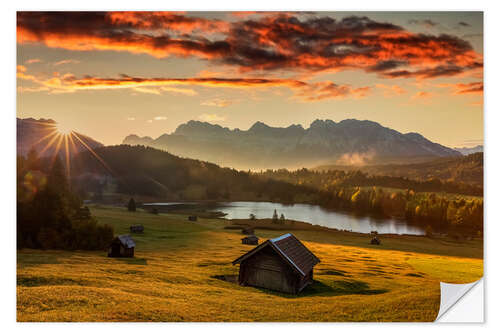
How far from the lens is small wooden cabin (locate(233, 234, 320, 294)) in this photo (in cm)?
1512

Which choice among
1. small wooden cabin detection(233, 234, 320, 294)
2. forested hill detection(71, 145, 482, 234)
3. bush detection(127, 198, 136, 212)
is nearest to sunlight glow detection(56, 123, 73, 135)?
forested hill detection(71, 145, 482, 234)

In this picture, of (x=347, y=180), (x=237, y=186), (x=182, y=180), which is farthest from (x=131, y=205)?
(x=347, y=180)

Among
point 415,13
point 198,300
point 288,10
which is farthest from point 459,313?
point 288,10

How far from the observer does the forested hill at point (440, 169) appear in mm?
15703

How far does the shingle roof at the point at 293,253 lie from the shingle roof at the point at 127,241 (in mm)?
6352

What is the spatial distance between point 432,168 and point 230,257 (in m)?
11.9

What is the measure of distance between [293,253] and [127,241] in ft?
30.1

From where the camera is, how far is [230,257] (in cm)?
1922

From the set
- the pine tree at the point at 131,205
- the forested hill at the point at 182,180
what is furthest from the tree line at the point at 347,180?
the pine tree at the point at 131,205

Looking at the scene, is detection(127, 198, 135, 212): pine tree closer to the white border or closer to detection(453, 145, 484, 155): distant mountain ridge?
the white border

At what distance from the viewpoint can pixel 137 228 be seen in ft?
63.4

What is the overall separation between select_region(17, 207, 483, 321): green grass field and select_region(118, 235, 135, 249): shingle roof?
0.46m
